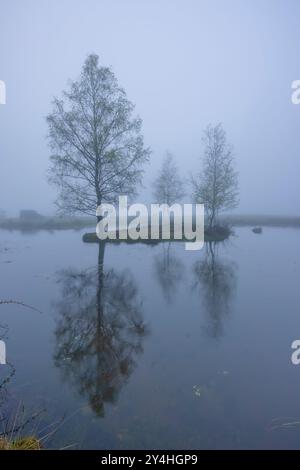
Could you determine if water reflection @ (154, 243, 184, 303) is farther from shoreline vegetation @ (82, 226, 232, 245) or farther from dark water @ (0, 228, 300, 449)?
shoreline vegetation @ (82, 226, 232, 245)

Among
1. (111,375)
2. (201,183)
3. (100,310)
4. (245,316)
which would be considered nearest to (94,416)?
(111,375)

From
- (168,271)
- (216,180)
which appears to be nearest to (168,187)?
(216,180)

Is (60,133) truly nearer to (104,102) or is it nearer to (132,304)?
(104,102)

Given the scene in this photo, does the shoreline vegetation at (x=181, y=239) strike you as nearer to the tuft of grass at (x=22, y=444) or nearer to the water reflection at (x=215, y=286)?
the water reflection at (x=215, y=286)

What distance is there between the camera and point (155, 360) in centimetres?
605

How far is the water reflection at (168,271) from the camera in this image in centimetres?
1097

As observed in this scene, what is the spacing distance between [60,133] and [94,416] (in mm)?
19810

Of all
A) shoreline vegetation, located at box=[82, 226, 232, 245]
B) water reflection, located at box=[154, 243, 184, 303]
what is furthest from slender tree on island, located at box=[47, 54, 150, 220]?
water reflection, located at box=[154, 243, 184, 303]

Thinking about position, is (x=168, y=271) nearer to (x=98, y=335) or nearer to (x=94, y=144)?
(x=98, y=335)

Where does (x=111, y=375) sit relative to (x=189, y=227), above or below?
below

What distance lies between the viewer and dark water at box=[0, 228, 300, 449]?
425 cm

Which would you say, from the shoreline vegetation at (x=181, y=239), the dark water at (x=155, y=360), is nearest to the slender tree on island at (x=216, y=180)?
the shoreline vegetation at (x=181, y=239)

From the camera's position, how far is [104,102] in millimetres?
20141

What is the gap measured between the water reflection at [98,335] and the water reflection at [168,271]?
4.10 feet
